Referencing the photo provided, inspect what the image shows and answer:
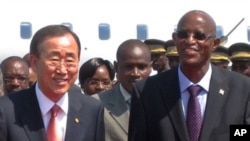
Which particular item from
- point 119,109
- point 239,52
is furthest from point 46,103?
point 239,52

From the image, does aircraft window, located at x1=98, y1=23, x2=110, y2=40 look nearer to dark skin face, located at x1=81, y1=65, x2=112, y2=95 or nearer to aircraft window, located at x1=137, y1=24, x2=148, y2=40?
aircraft window, located at x1=137, y1=24, x2=148, y2=40

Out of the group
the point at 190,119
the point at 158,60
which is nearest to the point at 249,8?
the point at 158,60

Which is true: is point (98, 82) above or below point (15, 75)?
below

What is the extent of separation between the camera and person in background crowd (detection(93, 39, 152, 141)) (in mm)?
5793

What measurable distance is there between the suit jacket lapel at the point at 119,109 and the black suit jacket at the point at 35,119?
4.45 feet

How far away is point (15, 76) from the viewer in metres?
7.34

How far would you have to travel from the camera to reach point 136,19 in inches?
742

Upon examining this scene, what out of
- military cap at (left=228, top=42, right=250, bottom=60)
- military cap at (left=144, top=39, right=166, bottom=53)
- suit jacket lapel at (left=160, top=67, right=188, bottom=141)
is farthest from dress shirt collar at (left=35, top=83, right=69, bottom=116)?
military cap at (left=144, top=39, right=166, bottom=53)

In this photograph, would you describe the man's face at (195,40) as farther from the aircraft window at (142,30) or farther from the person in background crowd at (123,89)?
the aircraft window at (142,30)

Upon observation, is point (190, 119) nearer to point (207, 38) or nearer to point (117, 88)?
point (207, 38)

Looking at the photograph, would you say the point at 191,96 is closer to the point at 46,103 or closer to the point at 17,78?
the point at 46,103

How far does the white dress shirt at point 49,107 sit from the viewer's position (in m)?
4.23

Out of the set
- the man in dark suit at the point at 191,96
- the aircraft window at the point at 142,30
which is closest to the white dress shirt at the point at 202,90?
the man in dark suit at the point at 191,96

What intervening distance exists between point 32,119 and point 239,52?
515 centimetres
